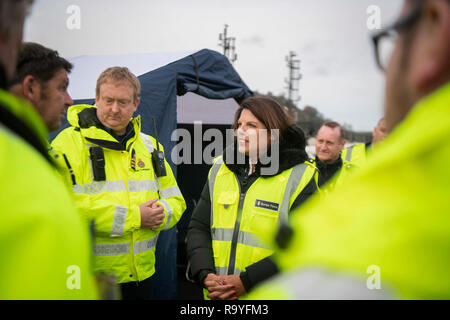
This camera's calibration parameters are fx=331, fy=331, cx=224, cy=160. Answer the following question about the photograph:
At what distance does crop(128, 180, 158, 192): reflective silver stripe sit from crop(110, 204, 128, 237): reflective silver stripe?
9.1 inches

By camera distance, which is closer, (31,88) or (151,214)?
(31,88)

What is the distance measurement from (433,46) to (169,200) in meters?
2.51

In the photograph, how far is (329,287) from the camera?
476 mm

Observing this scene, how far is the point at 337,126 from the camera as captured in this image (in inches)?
194

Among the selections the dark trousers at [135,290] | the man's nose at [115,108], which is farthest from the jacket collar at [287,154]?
the dark trousers at [135,290]

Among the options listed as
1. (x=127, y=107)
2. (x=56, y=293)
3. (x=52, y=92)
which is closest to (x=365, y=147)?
(x=127, y=107)

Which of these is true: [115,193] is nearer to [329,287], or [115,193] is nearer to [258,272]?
[258,272]

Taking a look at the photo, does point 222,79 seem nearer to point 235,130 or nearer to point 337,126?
point 337,126

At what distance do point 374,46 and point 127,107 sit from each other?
7.52ft

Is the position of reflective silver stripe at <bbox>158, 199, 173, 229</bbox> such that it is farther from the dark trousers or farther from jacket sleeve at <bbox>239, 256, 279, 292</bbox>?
jacket sleeve at <bbox>239, 256, 279, 292</bbox>

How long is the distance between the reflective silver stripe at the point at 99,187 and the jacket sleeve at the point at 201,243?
2.01 feet

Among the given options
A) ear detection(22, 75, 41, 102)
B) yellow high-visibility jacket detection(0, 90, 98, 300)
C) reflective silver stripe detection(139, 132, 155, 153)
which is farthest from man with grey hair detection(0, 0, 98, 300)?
reflective silver stripe detection(139, 132, 155, 153)

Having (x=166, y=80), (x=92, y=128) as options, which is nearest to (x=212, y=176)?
(x=92, y=128)

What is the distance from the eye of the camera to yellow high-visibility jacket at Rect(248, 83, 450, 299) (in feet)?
1.45
